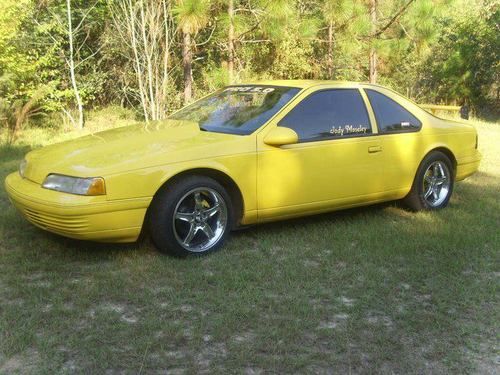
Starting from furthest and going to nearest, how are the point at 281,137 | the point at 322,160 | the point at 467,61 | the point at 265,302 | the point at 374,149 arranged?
the point at 467,61, the point at 374,149, the point at 322,160, the point at 281,137, the point at 265,302

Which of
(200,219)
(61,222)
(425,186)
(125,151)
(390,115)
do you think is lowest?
(425,186)

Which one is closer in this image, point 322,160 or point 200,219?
point 200,219

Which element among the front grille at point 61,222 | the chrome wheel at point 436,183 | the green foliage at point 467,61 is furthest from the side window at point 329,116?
the green foliage at point 467,61

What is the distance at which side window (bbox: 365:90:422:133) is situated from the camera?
566cm

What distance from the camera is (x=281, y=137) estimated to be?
4.77 m

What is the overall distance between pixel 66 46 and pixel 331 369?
14505 mm

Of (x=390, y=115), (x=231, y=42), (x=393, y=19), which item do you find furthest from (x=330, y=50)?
(x=390, y=115)

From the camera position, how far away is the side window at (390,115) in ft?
18.6

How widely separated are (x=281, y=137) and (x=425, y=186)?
214 centimetres

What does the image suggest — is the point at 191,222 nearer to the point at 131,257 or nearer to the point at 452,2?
the point at 131,257

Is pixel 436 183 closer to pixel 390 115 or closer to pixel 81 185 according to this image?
pixel 390 115

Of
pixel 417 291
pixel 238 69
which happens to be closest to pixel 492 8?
pixel 238 69

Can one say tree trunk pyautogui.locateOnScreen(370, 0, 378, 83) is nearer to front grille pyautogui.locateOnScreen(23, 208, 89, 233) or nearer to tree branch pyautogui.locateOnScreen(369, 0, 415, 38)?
tree branch pyautogui.locateOnScreen(369, 0, 415, 38)

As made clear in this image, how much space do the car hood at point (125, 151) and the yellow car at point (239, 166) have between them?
10mm
